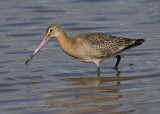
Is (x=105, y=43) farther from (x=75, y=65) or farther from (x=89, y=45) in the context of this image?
(x=75, y=65)

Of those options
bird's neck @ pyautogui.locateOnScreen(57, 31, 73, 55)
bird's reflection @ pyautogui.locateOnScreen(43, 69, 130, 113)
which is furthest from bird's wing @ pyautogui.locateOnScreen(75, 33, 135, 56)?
bird's reflection @ pyautogui.locateOnScreen(43, 69, 130, 113)

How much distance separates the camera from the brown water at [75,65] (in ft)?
26.3

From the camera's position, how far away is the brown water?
8031 millimetres

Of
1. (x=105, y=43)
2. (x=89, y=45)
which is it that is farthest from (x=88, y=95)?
(x=105, y=43)

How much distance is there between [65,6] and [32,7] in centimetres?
116

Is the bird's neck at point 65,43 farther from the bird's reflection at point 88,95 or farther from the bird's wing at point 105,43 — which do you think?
the bird's reflection at point 88,95

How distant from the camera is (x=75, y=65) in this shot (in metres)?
11.1

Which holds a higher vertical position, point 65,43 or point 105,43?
point 65,43

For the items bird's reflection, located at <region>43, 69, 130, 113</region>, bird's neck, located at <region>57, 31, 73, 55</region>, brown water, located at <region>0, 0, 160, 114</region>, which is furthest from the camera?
bird's neck, located at <region>57, 31, 73, 55</region>

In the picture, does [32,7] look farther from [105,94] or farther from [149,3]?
[105,94]

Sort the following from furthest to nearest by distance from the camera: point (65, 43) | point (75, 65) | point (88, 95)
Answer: point (75, 65) < point (65, 43) < point (88, 95)

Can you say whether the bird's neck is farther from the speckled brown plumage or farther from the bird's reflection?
the bird's reflection

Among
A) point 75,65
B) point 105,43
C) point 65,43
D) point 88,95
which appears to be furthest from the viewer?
point 75,65

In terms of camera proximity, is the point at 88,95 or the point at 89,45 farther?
the point at 89,45
